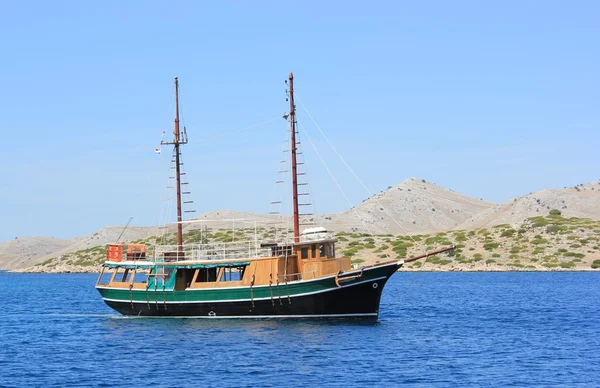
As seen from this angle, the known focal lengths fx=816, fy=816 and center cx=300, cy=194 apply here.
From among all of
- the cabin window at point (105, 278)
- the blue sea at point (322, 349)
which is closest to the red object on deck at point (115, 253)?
the blue sea at point (322, 349)

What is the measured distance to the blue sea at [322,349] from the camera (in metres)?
35.5

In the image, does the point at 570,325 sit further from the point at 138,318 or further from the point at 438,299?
the point at 138,318

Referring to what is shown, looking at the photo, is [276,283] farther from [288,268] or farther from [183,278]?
[183,278]

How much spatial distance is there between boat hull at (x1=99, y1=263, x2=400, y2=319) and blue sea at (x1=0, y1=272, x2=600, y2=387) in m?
1.07

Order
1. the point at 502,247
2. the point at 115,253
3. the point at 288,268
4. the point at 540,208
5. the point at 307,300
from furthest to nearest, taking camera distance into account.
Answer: the point at 540,208 < the point at 502,247 < the point at 115,253 < the point at 288,268 < the point at 307,300

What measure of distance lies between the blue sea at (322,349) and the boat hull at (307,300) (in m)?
1.07

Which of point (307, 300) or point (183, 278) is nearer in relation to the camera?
point (307, 300)

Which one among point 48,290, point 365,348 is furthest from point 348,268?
point 48,290

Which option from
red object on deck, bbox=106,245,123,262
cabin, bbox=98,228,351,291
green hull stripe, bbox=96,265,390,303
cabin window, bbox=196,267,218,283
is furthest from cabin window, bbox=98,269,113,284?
cabin window, bbox=196,267,218,283

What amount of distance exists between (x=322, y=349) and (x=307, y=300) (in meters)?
10.4

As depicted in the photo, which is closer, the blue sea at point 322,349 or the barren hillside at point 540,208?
the blue sea at point 322,349

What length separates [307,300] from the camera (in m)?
52.0

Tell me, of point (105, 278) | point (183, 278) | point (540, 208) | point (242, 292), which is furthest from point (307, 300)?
point (540, 208)

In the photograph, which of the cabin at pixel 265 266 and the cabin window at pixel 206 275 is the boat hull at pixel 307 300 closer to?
the cabin at pixel 265 266
